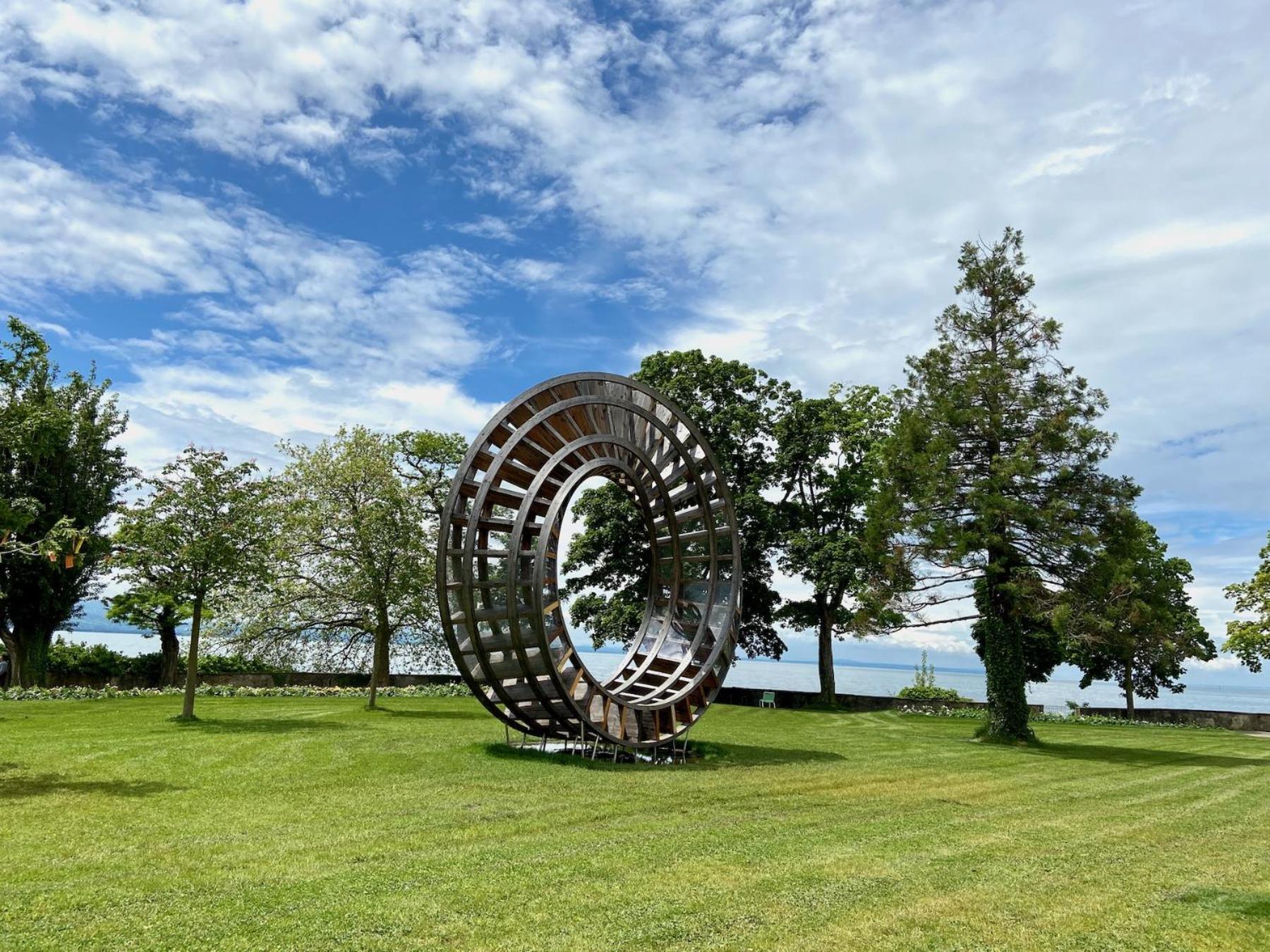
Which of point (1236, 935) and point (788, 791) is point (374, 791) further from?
point (1236, 935)

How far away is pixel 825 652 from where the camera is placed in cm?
3425

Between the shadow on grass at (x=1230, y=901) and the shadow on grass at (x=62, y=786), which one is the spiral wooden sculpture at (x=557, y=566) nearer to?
the shadow on grass at (x=62, y=786)

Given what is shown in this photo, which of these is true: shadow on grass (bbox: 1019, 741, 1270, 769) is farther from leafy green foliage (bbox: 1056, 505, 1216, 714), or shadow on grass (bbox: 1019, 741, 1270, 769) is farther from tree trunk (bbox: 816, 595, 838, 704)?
tree trunk (bbox: 816, 595, 838, 704)

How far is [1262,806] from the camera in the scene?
13234 millimetres

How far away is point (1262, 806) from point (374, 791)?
1272 cm

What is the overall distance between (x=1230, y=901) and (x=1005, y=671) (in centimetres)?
1567

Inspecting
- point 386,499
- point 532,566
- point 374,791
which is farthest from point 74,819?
point 386,499

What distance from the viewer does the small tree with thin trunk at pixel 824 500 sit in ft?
106

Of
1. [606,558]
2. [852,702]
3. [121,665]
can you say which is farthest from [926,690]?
[121,665]

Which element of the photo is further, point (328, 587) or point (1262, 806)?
point (328, 587)

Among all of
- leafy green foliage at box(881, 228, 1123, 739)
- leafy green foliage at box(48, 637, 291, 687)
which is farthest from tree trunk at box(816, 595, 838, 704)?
leafy green foliage at box(48, 637, 291, 687)

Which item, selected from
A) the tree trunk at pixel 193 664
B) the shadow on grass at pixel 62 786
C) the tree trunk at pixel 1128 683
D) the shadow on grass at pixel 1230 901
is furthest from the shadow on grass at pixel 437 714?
the tree trunk at pixel 1128 683

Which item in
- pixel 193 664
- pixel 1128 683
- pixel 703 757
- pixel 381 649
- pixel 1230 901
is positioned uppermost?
pixel 381 649

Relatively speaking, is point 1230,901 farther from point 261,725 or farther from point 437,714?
point 437,714
